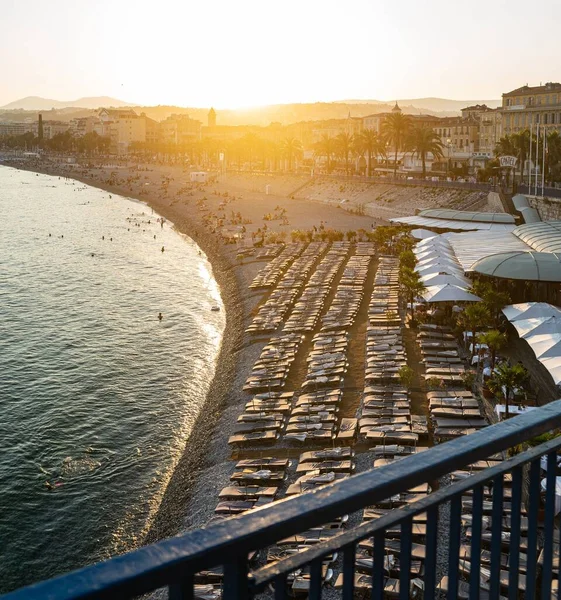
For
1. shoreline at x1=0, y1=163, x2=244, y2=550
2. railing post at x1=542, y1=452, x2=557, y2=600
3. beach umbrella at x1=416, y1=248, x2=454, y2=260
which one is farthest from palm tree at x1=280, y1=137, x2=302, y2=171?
railing post at x1=542, y1=452, x2=557, y2=600

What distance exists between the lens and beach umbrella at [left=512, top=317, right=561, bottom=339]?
19931 millimetres

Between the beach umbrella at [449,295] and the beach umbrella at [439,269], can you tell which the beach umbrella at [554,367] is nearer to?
the beach umbrella at [449,295]

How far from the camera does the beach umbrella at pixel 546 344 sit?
1830 centimetres

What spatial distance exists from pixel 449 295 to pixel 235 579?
83.0 feet

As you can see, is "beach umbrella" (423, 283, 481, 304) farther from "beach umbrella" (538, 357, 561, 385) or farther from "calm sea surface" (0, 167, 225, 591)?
"calm sea surface" (0, 167, 225, 591)

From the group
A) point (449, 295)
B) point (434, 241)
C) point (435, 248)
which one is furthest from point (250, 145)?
point (449, 295)

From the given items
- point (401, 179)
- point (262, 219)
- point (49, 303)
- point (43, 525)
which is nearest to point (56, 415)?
point (43, 525)

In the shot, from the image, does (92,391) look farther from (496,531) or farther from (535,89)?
(535,89)

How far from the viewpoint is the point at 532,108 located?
76.6 meters

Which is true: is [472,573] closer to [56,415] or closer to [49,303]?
[56,415]

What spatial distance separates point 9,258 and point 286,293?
94.4ft

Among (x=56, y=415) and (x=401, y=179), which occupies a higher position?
(x=401, y=179)

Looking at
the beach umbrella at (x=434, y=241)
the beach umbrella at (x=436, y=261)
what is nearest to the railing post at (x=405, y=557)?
the beach umbrella at (x=436, y=261)

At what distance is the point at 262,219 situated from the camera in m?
69.1
